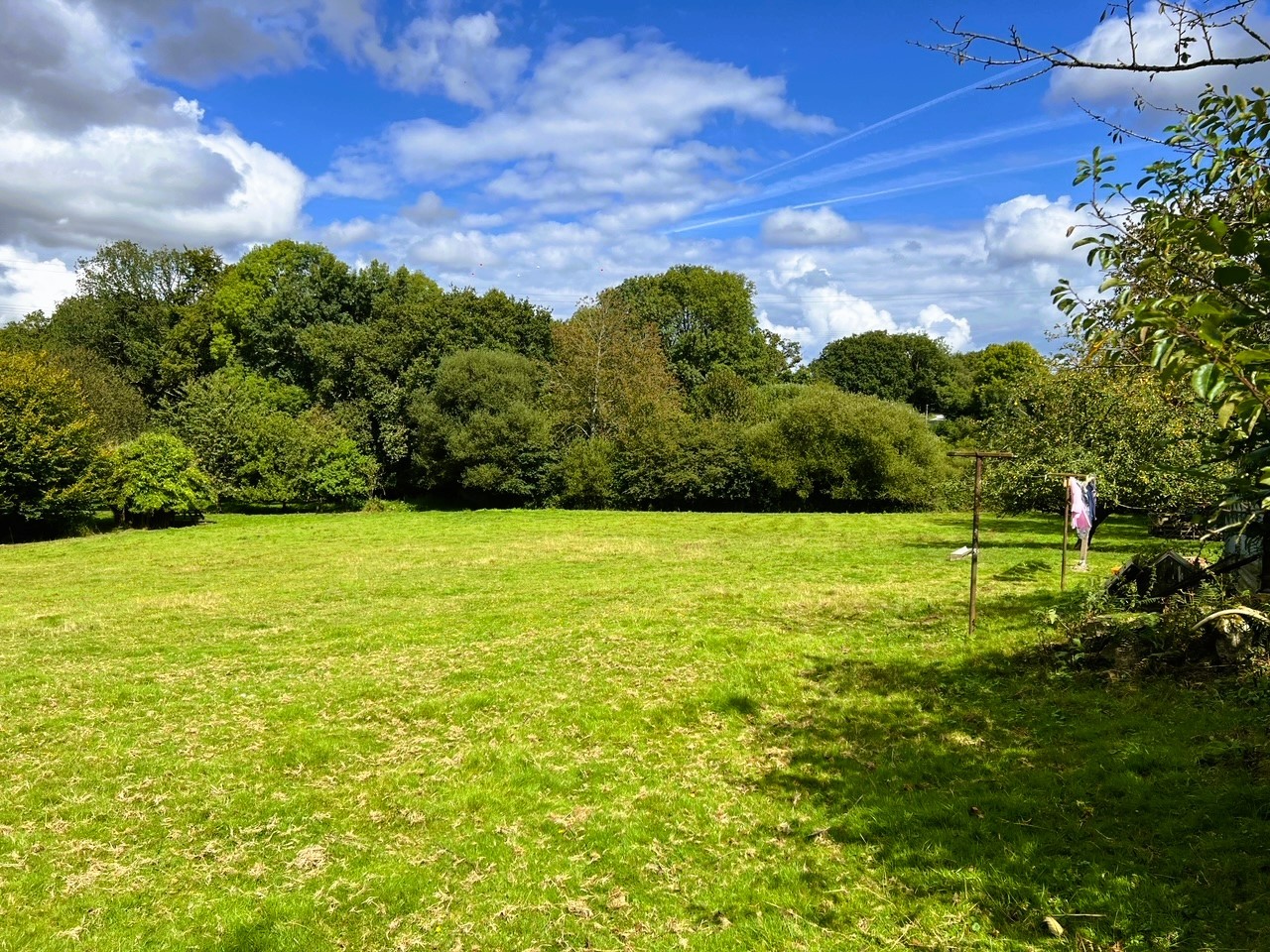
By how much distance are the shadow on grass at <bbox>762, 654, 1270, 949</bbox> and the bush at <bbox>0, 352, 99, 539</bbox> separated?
30000mm

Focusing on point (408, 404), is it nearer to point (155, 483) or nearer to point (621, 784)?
point (155, 483)

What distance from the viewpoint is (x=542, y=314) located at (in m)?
48.3

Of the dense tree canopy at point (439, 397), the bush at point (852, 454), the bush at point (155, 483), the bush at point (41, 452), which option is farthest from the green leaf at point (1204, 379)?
the bush at point (155, 483)

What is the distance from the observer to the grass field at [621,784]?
4.71 metres

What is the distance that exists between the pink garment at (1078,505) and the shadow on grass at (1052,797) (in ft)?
18.0

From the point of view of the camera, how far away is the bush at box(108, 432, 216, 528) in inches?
1157

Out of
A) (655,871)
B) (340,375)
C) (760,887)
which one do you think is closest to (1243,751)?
(760,887)

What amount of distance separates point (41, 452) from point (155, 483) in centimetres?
398

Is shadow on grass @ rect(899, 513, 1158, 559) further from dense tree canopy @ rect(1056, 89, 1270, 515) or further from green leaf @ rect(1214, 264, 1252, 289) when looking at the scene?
green leaf @ rect(1214, 264, 1252, 289)

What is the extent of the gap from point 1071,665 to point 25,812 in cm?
1065

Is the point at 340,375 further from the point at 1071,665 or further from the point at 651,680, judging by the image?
the point at 1071,665

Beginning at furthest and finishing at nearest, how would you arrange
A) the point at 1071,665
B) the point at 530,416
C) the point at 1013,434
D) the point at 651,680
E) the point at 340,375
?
the point at 340,375 → the point at 530,416 → the point at 1013,434 → the point at 651,680 → the point at 1071,665

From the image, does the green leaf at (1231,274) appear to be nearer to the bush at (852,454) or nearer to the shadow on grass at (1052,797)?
the shadow on grass at (1052,797)

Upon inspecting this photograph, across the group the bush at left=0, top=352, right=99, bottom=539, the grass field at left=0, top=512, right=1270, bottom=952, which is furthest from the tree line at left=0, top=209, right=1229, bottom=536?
the grass field at left=0, top=512, right=1270, bottom=952
